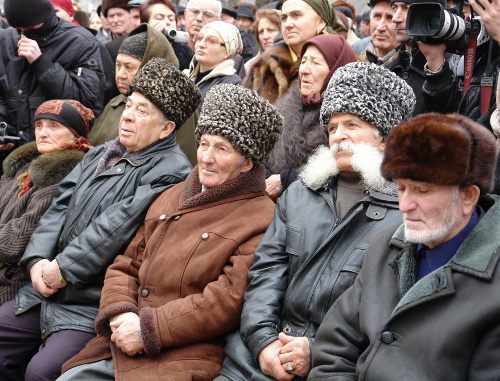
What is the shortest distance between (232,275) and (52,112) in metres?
2.12

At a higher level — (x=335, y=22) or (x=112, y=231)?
(x=335, y=22)

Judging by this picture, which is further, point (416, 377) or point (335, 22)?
point (335, 22)

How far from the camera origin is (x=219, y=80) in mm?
5445

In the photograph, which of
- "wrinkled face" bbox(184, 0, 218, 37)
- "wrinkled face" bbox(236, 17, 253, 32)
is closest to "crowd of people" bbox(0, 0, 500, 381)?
"wrinkled face" bbox(184, 0, 218, 37)

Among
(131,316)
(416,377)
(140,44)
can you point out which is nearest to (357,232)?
(416,377)

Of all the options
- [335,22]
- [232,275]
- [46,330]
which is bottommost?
[46,330]

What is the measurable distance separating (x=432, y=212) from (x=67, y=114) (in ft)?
10.0

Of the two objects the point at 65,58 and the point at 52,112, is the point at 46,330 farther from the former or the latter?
the point at 65,58

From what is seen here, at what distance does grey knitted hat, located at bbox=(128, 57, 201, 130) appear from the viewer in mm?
4219

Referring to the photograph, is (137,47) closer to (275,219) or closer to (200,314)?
(275,219)

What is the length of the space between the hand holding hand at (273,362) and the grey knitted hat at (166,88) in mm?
1781

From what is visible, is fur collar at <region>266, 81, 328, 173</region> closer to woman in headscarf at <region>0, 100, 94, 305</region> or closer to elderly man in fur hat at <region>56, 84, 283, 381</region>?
elderly man in fur hat at <region>56, 84, 283, 381</region>

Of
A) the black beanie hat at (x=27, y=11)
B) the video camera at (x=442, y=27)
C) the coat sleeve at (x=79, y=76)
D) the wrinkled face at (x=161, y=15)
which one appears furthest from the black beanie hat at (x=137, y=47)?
the video camera at (x=442, y=27)

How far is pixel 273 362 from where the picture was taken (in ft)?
9.71
